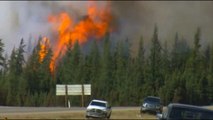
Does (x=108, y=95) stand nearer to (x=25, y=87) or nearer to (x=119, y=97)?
(x=119, y=97)

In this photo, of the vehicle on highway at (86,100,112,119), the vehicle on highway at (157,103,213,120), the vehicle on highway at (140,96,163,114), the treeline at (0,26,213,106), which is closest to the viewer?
the vehicle on highway at (157,103,213,120)

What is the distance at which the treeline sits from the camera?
142750 millimetres

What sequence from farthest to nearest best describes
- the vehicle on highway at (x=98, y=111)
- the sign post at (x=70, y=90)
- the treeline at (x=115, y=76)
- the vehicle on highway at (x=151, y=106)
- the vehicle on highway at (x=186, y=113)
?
the treeline at (x=115, y=76) < the sign post at (x=70, y=90) < the vehicle on highway at (x=151, y=106) < the vehicle on highway at (x=98, y=111) < the vehicle on highway at (x=186, y=113)

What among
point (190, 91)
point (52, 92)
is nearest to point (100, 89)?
point (52, 92)

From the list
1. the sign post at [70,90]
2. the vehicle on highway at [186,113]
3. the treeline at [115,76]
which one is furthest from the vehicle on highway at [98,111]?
the treeline at [115,76]

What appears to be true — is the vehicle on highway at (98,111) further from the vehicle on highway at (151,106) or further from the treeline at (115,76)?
the treeline at (115,76)

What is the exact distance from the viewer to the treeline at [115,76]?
143 metres

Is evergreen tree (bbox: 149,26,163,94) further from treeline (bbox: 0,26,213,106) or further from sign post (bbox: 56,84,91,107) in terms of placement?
sign post (bbox: 56,84,91,107)

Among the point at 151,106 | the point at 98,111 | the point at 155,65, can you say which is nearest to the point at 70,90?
the point at 151,106

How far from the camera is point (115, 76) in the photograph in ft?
A: 543

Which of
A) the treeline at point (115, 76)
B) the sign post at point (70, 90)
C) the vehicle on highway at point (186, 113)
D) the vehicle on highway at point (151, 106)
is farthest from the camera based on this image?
the treeline at point (115, 76)

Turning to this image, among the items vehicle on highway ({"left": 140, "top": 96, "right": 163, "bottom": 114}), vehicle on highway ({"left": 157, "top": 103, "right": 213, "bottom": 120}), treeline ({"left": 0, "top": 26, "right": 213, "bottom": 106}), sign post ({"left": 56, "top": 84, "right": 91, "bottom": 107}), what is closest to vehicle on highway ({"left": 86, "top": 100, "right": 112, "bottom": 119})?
vehicle on highway ({"left": 140, "top": 96, "right": 163, "bottom": 114})

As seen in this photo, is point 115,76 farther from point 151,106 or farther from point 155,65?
point 151,106

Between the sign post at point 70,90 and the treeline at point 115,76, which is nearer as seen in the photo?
the sign post at point 70,90
